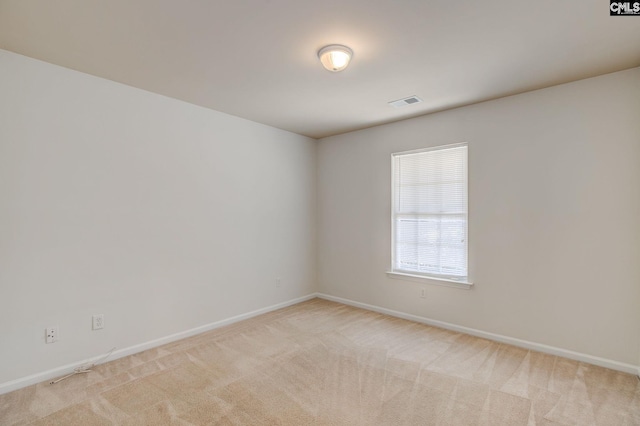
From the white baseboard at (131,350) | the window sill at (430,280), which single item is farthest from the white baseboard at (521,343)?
the white baseboard at (131,350)

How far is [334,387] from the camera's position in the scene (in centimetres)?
251

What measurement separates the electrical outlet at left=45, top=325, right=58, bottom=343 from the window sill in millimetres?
3549

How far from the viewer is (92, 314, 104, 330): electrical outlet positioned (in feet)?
9.43

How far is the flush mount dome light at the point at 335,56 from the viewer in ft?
7.73

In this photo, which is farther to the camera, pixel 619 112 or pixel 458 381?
pixel 619 112

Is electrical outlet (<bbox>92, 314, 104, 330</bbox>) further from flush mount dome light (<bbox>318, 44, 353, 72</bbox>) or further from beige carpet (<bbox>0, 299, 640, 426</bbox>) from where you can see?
flush mount dome light (<bbox>318, 44, 353, 72</bbox>)

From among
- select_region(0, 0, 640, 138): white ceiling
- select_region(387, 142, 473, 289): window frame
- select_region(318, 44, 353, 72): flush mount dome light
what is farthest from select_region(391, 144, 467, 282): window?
select_region(318, 44, 353, 72): flush mount dome light

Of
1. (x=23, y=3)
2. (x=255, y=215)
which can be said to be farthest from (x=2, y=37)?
(x=255, y=215)

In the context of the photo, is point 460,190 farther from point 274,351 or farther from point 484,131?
point 274,351

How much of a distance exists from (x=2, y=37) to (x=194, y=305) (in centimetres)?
279

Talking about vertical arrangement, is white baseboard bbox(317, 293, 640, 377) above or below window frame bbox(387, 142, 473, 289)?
below

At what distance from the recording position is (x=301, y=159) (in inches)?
196

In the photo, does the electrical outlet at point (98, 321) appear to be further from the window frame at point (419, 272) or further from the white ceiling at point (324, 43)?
the window frame at point (419, 272)

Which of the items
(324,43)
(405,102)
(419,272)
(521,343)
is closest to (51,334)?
(324,43)
